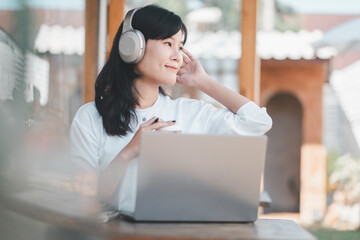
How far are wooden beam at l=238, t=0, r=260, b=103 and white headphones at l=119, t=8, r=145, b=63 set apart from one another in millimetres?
1984

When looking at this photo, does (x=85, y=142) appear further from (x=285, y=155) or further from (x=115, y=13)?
(x=285, y=155)

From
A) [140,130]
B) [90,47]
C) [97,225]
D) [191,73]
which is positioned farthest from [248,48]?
[97,225]

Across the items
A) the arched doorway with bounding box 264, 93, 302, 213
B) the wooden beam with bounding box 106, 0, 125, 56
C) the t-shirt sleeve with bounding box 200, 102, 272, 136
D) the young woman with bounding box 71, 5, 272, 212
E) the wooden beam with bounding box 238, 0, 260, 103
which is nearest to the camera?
the young woman with bounding box 71, 5, 272, 212

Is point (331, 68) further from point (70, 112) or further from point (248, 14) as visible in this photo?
point (70, 112)

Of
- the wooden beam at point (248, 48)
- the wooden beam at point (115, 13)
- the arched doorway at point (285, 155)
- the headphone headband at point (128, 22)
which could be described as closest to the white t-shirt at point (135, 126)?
the headphone headband at point (128, 22)

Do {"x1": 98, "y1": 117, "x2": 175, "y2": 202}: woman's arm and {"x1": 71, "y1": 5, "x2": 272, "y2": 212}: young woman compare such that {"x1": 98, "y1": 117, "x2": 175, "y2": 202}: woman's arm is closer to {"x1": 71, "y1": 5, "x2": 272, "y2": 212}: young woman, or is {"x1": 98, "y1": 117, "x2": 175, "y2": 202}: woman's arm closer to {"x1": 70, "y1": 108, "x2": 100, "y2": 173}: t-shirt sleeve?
{"x1": 71, "y1": 5, "x2": 272, "y2": 212}: young woman

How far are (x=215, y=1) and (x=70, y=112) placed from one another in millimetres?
2141

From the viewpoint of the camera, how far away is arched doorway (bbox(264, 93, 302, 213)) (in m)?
8.52

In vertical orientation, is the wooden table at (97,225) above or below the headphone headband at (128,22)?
below

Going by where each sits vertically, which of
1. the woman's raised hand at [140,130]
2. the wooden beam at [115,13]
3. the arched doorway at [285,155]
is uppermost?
the wooden beam at [115,13]

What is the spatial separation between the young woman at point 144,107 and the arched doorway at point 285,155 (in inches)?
257

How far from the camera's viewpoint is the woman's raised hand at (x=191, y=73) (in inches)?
86.5

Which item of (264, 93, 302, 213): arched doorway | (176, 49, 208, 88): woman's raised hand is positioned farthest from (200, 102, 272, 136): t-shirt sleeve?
(264, 93, 302, 213): arched doorway

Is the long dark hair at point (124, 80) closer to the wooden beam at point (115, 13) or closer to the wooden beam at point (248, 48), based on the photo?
the wooden beam at point (248, 48)
